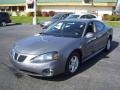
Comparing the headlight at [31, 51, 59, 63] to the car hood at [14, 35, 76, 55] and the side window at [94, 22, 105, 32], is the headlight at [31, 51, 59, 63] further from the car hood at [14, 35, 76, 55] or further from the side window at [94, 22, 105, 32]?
the side window at [94, 22, 105, 32]

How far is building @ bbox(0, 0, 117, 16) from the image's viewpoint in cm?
4745

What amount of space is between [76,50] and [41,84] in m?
1.46

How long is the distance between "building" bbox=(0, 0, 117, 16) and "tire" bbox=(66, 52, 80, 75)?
1587 inches

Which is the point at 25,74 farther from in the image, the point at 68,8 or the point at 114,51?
the point at 68,8

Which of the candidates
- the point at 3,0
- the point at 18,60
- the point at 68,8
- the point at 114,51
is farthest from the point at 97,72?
the point at 3,0

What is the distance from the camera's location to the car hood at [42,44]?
6.21m

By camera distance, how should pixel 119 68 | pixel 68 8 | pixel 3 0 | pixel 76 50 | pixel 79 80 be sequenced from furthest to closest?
pixel 3 0 → pixel 68 8 → pixel 119 68 → pixel 76 50 → pixel 79 80

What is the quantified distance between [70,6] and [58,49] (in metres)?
46.0

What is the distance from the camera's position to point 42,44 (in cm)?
656

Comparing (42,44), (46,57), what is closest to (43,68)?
(46,57)

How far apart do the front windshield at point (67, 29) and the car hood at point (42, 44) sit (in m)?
0.41

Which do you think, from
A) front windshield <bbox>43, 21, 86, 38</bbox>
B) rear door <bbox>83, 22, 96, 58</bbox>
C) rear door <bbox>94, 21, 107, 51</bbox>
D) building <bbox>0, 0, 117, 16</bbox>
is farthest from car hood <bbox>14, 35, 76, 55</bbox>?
building <bbox>0, 0, 117, 16</bbox>

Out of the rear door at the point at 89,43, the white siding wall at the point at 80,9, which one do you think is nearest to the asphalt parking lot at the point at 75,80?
the rear door at the point at 89,43

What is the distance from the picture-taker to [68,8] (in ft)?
170
